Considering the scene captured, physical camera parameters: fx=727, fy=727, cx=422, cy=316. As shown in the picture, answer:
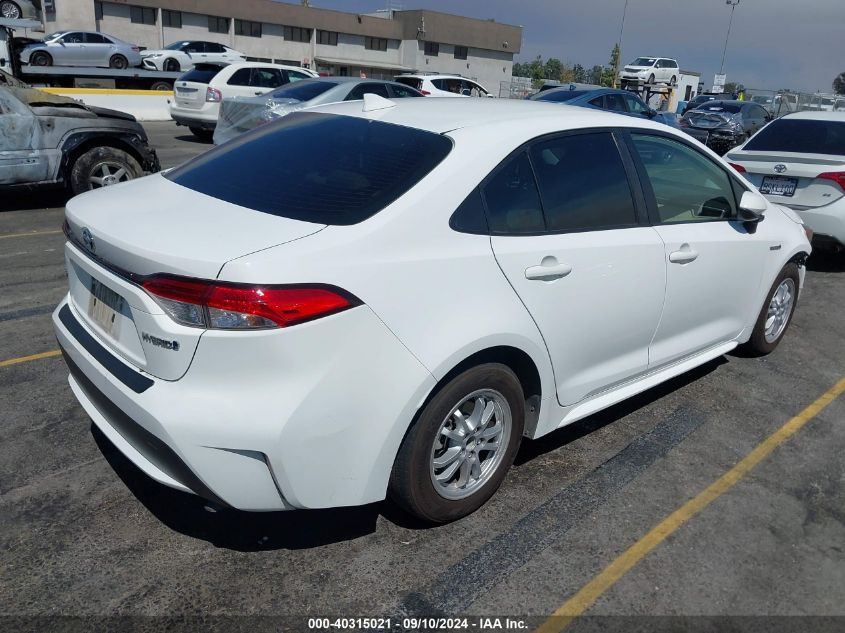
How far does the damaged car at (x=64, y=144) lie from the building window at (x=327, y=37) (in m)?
54.7

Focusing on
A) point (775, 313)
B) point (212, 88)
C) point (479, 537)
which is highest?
point (212, 88)

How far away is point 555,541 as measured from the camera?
10.1 feet

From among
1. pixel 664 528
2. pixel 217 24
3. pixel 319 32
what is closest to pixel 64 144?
pixel 664 528

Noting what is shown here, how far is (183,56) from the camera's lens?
35375 millimetres

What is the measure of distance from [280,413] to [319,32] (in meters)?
62.0

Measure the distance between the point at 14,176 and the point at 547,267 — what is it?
280 inches

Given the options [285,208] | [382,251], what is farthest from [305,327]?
[285,208]

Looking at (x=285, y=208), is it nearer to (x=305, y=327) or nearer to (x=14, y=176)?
(x=305, y=327)

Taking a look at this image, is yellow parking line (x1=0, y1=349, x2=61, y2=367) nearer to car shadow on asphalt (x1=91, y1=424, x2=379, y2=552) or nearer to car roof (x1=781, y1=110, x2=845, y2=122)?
car shadow on asphalt (x1=91, y1=424, x2=379, y2=552)

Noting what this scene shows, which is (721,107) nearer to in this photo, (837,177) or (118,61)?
(837,177)

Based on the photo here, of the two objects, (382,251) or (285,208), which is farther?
(285,208)

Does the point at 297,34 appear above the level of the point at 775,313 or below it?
above

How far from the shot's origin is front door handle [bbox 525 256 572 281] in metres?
3.01

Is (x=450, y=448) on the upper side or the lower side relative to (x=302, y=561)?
upper
